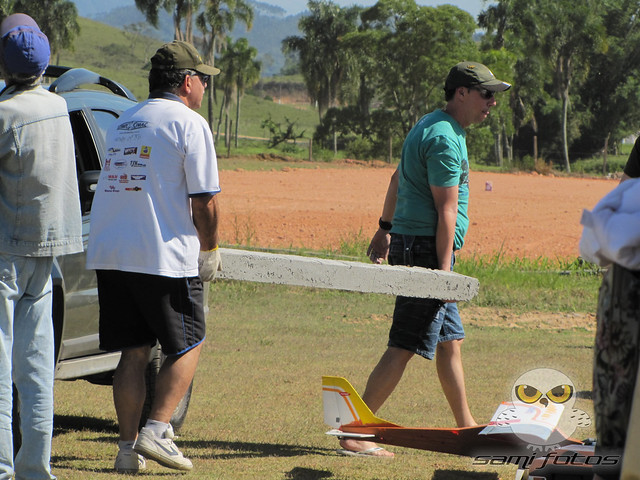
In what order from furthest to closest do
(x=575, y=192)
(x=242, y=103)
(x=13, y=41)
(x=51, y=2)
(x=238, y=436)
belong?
(x=242, y=103) < (x=51, y=2) < (x=575, y=192) < (x=238, y=436) < (x=13, y=41)

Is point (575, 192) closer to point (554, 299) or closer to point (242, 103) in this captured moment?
point (554, 299)

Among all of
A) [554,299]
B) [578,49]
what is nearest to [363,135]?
[578,49]

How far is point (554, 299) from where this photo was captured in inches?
449

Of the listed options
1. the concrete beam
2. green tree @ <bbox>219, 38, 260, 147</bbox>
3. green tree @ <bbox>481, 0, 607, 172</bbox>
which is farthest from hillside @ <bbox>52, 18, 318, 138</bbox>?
the concrete beam

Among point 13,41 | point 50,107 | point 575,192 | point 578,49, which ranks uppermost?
point 578,49

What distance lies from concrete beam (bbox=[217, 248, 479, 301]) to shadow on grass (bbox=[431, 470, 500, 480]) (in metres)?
0.83

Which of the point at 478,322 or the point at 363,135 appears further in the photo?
the point at 363,135

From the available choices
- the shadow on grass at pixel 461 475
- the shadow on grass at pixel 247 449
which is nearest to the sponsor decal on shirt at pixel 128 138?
the shadow on grass at pixel 247 449

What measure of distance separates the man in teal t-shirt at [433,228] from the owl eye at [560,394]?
28.5 inches

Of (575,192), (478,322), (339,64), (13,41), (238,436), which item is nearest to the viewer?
(13,41)

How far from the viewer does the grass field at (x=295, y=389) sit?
4.50m

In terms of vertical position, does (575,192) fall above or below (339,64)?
below

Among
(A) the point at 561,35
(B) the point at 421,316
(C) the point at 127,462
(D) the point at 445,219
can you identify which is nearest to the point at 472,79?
(D) the point at 445,219

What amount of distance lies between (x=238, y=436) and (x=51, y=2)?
65843 mm
